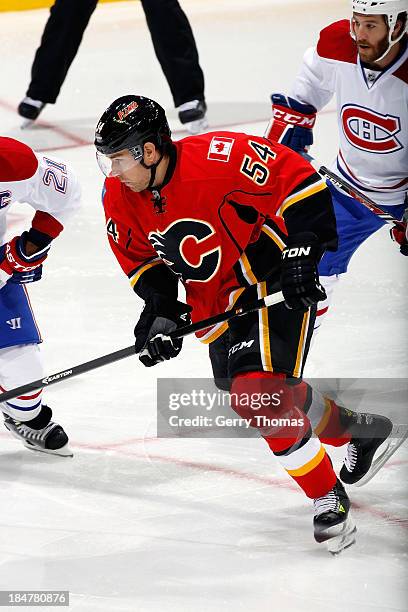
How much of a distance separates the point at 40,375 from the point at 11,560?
54cm

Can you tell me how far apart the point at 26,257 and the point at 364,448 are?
0.96 metres

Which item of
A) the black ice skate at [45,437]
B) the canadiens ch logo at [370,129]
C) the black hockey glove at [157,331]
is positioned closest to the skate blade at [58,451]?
the black ice skate at [45,437]

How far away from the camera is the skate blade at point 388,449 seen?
2.89 metres

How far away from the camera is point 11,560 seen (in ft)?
8.64

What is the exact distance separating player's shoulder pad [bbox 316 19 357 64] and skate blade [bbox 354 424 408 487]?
0.98 meters

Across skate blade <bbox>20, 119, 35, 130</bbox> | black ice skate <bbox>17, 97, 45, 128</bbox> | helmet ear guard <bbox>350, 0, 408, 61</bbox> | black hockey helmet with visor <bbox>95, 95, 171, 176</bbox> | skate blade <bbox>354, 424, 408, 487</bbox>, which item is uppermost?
helmet ear guard <bbox>350, 0, 408, 61</bbox>

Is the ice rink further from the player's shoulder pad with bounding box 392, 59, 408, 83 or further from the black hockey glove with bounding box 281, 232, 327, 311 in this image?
the player's shoulder pad with bounding box 392, 59, 408, 83

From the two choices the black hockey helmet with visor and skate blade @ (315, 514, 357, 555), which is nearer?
the black hockey helmet with visor

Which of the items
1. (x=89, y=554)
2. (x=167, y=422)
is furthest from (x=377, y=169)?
(x=89, y=554)

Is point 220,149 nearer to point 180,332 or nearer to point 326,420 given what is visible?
point 180,332

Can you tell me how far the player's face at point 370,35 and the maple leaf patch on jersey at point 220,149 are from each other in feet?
2.05

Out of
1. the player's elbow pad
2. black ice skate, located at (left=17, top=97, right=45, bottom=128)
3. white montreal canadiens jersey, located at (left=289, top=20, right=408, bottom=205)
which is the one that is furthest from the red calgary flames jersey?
black ice skate, located at (left=17, top=97, right=45, bottom=128)

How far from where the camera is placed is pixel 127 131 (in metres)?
2.46

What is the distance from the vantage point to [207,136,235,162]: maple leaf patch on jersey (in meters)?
2.55
